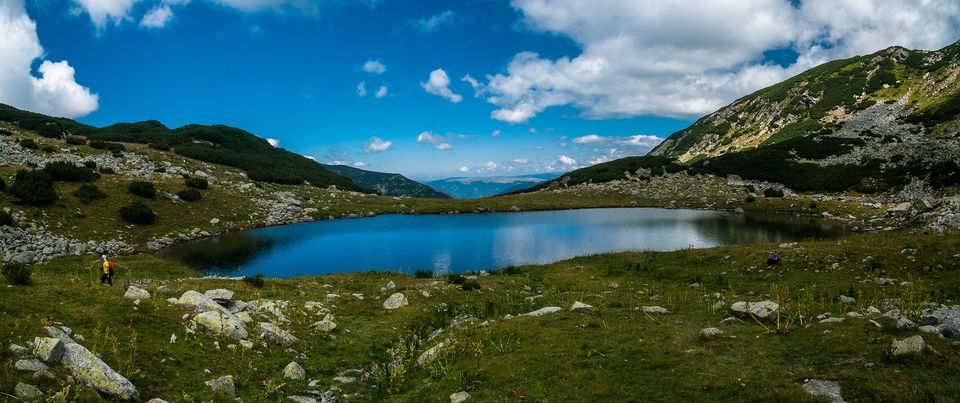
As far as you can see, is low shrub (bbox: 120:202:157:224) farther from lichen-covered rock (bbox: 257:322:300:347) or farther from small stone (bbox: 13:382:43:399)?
small stone (bbox: 13:382:43:399)

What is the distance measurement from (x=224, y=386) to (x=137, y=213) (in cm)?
5692

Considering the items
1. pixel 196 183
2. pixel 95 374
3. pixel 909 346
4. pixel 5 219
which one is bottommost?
pixel 909 346

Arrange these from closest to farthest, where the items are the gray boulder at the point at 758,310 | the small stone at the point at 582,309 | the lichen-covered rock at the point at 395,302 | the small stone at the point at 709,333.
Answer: the small stone at the point at 709,333 < the gray boulder at the point at 758,310 < the small stone at the point at 582,309 < the lichen-covered rock at the point at 395,302

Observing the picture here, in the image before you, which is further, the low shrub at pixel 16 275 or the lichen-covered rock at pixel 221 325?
the lichen-covered rock at pixel 221 325

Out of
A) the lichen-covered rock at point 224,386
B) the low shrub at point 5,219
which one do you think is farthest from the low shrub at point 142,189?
the lichen-covered rock at point 224,386

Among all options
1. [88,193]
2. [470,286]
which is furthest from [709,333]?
[88,193]

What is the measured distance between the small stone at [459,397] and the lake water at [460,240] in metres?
32.5

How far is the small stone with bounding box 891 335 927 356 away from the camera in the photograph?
10.5m

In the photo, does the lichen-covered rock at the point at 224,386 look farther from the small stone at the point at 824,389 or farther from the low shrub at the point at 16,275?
the small stone at the point at 824,389

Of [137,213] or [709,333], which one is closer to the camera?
[709,333]

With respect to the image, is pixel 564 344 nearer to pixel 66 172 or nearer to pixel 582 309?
pixel 582 309

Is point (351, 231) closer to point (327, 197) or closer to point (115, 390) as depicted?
point (327, 197)

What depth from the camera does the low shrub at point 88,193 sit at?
5521cm

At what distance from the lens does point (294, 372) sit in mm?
15461
